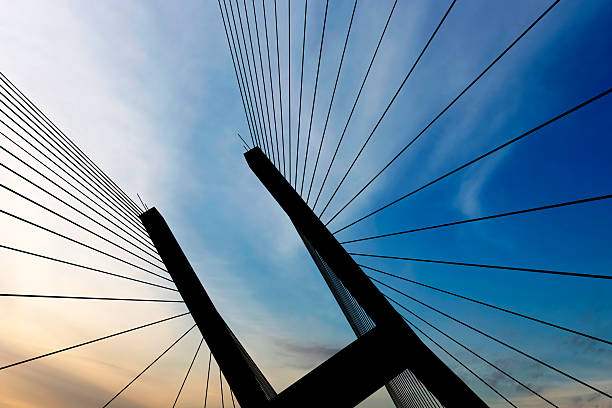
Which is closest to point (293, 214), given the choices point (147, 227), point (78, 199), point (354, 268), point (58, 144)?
point (354, 268)

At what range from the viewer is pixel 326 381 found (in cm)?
270

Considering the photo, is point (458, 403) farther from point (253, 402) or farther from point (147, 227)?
point (147, 227)

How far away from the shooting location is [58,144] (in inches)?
164

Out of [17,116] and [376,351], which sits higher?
[17,116]

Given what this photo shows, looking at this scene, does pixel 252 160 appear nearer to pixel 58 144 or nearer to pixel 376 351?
pixel 58 144

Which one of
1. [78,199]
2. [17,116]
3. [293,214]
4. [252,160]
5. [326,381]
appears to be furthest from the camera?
[252,160]

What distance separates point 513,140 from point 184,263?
369cm

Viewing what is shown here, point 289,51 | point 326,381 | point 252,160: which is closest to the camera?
point 326,381

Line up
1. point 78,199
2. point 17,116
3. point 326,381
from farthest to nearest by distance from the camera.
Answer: point 78,199 → point 17,116 → point 326,381

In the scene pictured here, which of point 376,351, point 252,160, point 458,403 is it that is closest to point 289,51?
point 252,160

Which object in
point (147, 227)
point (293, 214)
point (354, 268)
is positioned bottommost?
point (354, 268)

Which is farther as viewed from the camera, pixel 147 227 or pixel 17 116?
pixel 147 227

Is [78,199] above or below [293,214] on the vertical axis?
above

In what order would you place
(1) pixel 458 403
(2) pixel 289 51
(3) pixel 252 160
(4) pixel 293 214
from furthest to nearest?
(3) pixel 252 160 < (2) pixel 289 51 < (4) pixel 293 214 < (1) pixel 458 403
